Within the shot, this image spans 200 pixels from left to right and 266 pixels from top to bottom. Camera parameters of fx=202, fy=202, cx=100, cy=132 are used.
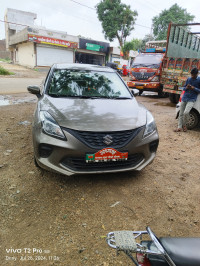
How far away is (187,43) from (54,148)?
1023 cm

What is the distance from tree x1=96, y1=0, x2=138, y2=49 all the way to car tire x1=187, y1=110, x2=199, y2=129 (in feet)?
104

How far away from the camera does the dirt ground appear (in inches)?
71.1

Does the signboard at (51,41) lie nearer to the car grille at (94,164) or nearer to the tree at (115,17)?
the tree at (115,17)

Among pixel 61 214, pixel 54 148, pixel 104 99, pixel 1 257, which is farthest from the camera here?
pixel 104 99

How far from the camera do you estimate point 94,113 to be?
275 centimetres

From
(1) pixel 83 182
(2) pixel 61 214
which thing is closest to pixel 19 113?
(1) pixel 83 182

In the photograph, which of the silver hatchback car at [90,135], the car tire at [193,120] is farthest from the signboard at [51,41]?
the silver hatchback car at [90,135]

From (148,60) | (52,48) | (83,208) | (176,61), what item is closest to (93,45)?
(52,48)

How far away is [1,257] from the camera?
5.64 ft

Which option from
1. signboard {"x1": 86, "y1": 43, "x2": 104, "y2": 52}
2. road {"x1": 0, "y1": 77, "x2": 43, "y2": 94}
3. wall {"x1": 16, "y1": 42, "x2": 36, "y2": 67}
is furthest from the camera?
signboard {"x1": 86, "y1": 43, "x2": 104, "y2": 52}

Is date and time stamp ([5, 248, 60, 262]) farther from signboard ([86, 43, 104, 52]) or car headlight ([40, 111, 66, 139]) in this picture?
signboard ([86, 43, 104, 52])

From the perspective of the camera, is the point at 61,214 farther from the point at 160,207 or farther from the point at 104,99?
the point at 104,99

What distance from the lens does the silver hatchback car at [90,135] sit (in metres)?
2.41

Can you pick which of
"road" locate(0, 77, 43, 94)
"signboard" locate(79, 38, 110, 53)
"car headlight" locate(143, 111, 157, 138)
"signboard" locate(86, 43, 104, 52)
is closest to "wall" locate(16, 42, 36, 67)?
"signboard" locate(79, 38, 110, 53)
